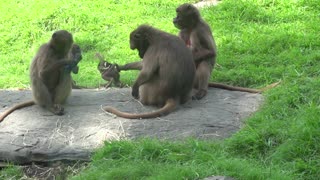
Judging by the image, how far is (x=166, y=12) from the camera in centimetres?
1277

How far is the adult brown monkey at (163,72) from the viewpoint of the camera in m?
7.85

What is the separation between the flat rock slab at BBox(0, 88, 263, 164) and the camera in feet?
23.8

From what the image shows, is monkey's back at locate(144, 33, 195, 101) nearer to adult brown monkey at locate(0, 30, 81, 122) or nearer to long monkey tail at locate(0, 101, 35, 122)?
adult brown monkey at locate(0, 30, 81, 122)

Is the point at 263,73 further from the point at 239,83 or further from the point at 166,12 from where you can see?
the point at 166,12

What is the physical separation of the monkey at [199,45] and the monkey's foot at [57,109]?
1708 millimetres

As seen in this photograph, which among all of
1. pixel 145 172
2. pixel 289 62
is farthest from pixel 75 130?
pixel 289 62

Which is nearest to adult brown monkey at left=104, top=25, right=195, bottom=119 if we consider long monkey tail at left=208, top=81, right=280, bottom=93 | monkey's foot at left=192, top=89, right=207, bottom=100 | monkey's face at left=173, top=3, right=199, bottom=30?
monkey's foot at left=192, top=89, right=207, bottom=100

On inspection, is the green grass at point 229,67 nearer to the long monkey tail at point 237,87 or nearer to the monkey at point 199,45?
the long monkey tail at point 237,87

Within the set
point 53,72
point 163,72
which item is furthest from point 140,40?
point 53,72

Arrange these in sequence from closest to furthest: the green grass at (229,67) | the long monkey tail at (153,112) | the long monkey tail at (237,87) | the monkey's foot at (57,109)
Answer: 1. the green grass at (229,67)
2. the long monkey tail at (153,112)
3. the monkey's foot at (57,109)
4. the long monkey tail at (237,87)

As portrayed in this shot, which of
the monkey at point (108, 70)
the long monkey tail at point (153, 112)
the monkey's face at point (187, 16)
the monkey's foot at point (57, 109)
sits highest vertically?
the monkey's face at point (187, 16)

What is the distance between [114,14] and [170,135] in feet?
20.1

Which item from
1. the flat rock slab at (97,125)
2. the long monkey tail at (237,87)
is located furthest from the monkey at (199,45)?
the flat rock slab at (97,125)

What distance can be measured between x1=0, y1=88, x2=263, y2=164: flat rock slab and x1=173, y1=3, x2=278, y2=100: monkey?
0.20 metres
